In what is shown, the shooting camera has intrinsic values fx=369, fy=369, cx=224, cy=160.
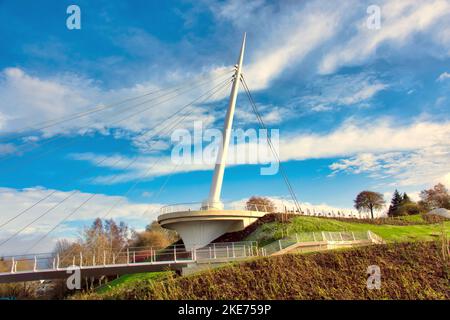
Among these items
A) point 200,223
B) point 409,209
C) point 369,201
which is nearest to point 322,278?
point 200,223

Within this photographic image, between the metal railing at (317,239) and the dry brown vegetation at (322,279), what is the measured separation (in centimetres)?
767

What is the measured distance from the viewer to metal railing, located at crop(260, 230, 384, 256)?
24.1 meters

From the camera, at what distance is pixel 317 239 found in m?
24.7

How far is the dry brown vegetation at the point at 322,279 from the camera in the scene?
483 inches

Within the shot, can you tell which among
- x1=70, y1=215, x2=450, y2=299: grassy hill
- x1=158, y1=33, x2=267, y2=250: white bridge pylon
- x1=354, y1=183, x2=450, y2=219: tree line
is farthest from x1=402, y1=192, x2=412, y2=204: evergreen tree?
x1=70, y1=215, x2=450, y2=299: grassy hill

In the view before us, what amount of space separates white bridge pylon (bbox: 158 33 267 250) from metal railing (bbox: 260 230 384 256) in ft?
19.2

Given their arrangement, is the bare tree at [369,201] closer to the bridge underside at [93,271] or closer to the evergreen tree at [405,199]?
the evergreen tree at [405,199]

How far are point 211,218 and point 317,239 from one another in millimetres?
8461

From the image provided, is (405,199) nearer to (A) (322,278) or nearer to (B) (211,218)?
(B) (211,218)

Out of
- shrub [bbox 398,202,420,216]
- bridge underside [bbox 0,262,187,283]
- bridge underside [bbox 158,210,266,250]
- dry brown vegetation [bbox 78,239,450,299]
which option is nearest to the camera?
dry brown vegetation [bbox 78,239,450,299]

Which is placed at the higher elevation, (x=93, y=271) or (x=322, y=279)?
(x=93, y=271)

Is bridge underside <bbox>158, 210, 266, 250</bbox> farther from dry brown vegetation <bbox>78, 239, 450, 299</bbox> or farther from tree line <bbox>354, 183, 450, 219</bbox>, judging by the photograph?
tree line <bbox>354, 183, 450, 219</bbox>
